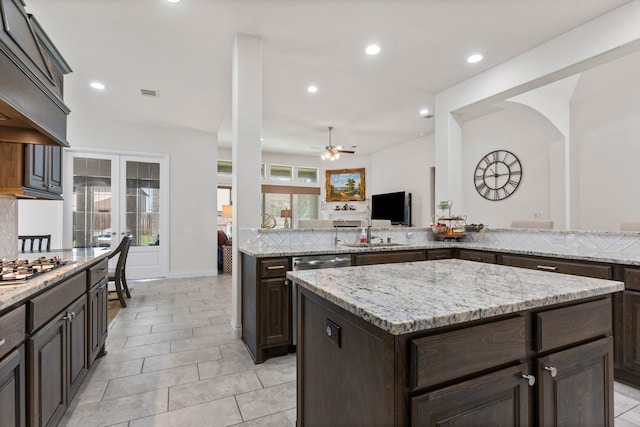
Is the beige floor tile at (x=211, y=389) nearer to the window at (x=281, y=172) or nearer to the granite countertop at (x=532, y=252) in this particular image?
the granite countertop at (x=532, y=252)

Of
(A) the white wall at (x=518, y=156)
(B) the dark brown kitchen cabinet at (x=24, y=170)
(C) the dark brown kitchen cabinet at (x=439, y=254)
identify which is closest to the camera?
(B) the dark brown kitchen cabinet at (x=24, y=170)

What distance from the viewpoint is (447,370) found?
91cm

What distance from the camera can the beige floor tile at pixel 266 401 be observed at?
6.29 feet

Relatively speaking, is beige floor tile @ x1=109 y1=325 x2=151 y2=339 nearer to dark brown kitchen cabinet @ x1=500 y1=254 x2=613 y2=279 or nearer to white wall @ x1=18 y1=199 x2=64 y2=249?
white wall @ x1=18 y1=199 x2=64 y2=249

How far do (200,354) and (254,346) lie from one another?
53cm

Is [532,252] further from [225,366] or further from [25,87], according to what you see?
[25,87]

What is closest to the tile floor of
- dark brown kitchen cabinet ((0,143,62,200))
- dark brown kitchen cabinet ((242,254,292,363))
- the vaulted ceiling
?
dark brown kitchen cabinet ((242,254,292,363))

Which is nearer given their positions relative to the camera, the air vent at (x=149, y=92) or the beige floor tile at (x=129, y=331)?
the beige floor tile at (x=129, y=331)

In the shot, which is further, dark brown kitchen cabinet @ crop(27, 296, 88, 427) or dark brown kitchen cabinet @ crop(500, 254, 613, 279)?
dark brown kitchen cabinet @ crop(500, 254, 613, 279)

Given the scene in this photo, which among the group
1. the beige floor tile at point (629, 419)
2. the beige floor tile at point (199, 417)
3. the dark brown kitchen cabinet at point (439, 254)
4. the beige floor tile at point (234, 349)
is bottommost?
the beige floor tile at point (199, 417)

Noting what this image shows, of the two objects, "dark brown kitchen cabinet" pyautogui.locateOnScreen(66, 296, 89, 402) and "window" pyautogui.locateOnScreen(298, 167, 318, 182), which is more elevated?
A: "window" pyautogui.locateOnScreen(298, 167, 318, 182)

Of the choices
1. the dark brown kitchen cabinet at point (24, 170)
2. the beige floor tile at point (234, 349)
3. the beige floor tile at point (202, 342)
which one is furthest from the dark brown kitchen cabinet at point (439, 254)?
the dark brown kitchen cabinet at point (24, 170)

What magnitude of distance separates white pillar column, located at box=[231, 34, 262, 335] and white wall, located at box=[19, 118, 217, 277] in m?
3.36

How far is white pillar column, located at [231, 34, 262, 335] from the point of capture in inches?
120
